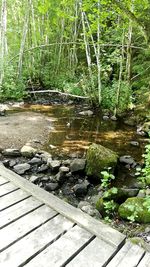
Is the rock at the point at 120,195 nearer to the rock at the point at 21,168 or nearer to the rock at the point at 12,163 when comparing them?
the rock at the point at 21,168

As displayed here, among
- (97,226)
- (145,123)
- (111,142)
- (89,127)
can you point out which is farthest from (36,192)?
(145,123)

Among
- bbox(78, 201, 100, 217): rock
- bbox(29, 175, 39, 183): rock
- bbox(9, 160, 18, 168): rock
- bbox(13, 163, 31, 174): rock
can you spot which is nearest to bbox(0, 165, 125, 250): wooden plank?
bbox(78, 201, 100, 217): rock

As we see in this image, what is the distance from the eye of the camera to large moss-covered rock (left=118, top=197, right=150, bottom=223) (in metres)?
3.32

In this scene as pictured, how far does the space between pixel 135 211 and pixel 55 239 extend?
4.34 ft

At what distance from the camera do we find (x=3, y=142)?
6.22 meters

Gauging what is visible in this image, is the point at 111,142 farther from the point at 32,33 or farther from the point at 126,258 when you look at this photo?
the point at 32,33

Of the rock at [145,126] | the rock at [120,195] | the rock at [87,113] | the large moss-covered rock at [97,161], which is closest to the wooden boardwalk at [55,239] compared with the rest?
the rock at [120,195]

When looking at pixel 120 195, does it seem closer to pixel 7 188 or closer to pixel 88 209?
pixel 88 209

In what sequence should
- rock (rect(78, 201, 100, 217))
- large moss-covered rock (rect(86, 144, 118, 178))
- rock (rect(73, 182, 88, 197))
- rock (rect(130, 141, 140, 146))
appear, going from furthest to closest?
rock (rect(130, 141, 140, 146)), large moss-covered rock (rect(86, 144, 118, 178)), rock (rect(73, 182, 88, 197)), rock (rect(78, 201, 100, 217))

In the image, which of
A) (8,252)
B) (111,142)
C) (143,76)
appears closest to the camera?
(8,252)

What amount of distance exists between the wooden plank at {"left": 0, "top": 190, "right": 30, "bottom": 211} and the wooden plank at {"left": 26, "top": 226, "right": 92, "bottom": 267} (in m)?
0.77

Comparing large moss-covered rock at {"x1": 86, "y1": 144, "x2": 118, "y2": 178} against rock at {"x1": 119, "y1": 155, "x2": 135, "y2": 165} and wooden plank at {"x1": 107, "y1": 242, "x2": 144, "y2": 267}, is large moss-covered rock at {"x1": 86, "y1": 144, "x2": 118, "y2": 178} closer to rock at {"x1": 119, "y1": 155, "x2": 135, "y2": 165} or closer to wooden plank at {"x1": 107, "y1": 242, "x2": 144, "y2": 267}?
rock at {"x1": 119, "y1": 155, "x2": 135, "y2": 165}

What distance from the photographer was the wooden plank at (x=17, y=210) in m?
2.62

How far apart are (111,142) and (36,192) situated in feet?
12.8
